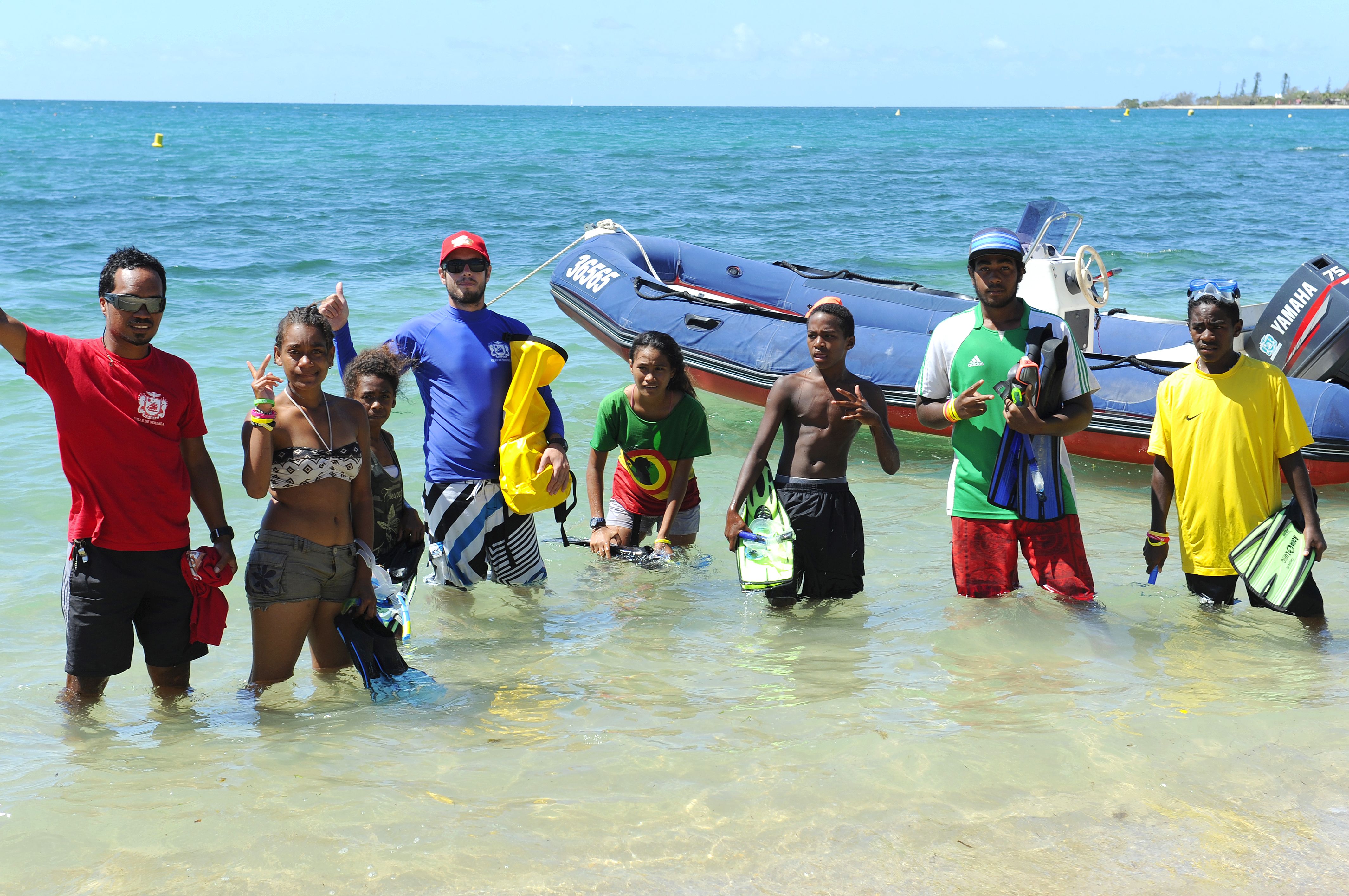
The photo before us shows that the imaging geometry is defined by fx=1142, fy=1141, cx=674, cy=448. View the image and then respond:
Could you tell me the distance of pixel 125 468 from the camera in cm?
323

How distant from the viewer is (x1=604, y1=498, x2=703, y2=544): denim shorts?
510cm

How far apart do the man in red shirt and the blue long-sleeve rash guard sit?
1.13 metres

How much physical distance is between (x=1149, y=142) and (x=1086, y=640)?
65.0 metres

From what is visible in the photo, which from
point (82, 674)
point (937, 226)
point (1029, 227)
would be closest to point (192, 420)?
point (82, 674)

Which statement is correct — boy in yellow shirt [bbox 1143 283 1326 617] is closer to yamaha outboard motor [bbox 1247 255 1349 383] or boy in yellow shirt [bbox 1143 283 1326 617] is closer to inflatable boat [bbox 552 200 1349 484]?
inflatable boat [bbox 552 200 1349 484]

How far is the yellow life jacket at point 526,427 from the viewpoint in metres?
4.41

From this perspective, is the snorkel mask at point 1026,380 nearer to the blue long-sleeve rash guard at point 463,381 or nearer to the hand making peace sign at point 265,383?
the blue long-sleeve rash guard at point 463,381

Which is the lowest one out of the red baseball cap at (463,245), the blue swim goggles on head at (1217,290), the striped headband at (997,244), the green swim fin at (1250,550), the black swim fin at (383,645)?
the black swim fin at (383,645)

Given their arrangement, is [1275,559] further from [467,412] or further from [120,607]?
[120,607]

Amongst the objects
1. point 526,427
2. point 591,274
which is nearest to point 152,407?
point 526,427

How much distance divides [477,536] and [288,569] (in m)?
1.23

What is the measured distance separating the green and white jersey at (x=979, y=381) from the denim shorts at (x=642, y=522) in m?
1.39

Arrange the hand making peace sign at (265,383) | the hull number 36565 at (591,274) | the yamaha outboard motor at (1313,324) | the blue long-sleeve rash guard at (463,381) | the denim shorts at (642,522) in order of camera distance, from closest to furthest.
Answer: the hand making peace sign at (265,383), the blue long-sleeve rash guard at (463,381), the denim shorts at (642,522), the yamaha outboard motor at (1313,324), the hull number 36565 at (591,274)

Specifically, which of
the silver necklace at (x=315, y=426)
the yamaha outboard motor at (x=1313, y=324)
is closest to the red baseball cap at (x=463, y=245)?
the silver necklace at (x=315, y=426)
